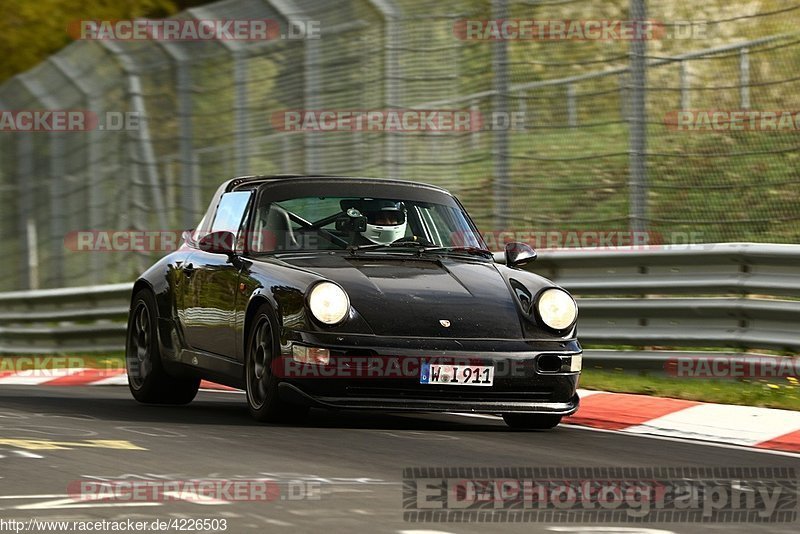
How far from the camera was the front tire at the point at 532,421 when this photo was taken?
9125 mm

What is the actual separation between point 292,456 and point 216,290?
7.90 feet

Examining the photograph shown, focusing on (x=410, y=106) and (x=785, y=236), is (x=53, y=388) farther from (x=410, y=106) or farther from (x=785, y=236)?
(x=785, y=236)

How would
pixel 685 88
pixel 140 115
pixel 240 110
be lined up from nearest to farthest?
pixel 685 88
pixel 240 110
pixel 140 115

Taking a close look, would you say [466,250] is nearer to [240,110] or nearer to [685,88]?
[685,88]

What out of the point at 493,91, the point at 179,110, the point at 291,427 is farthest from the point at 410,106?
the point at 291,427

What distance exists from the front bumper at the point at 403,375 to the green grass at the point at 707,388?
1903mm

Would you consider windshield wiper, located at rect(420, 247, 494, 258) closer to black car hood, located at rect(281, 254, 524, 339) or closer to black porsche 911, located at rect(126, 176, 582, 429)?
black porsche 911, located at rect(126, 176, 582, 429)

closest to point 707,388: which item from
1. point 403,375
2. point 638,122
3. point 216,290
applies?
point 638,122

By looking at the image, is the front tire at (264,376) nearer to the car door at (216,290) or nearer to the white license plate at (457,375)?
the car door at (216,290)

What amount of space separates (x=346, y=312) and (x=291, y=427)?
72 centimetres

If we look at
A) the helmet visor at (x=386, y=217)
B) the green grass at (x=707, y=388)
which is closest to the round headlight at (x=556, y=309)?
the helmet visor at (x=386, y=217)

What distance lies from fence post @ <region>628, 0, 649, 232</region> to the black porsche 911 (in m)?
2.16

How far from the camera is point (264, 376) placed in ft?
29.1

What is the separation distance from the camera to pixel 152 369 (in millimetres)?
10641
